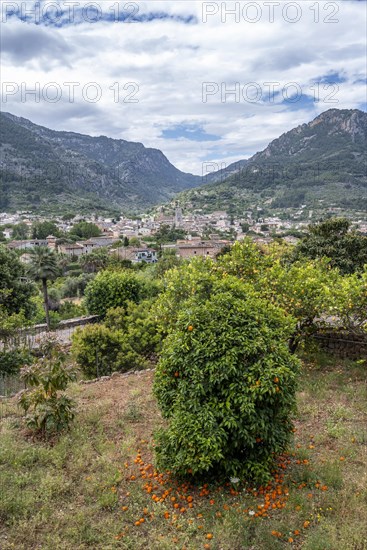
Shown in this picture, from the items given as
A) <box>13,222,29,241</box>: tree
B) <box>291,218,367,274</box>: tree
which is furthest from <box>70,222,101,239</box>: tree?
<box>291,218,367,274</box>: tree

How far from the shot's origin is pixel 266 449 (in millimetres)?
→ 4527

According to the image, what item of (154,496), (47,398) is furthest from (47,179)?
(154,496)

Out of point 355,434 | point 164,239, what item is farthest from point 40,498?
point 164,239

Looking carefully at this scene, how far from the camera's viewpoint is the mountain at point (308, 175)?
13338 cm

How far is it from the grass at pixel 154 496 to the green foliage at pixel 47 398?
0.25 meters

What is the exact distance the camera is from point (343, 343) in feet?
31.1

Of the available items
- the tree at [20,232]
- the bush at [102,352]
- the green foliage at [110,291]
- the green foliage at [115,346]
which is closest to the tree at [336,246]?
the green foliage at [110,291]

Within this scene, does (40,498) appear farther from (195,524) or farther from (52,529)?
(195,524)

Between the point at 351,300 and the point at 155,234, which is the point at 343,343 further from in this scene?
the point at 155,234

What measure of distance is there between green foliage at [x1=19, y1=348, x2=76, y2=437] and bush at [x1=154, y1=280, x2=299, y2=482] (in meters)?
1.75

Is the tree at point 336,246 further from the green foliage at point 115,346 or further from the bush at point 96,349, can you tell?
the bush at point 96,349

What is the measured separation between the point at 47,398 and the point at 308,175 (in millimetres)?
152287

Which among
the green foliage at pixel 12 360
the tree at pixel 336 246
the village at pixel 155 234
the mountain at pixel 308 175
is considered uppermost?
the mountain at pixel 308 175

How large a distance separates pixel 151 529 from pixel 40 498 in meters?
1.39
